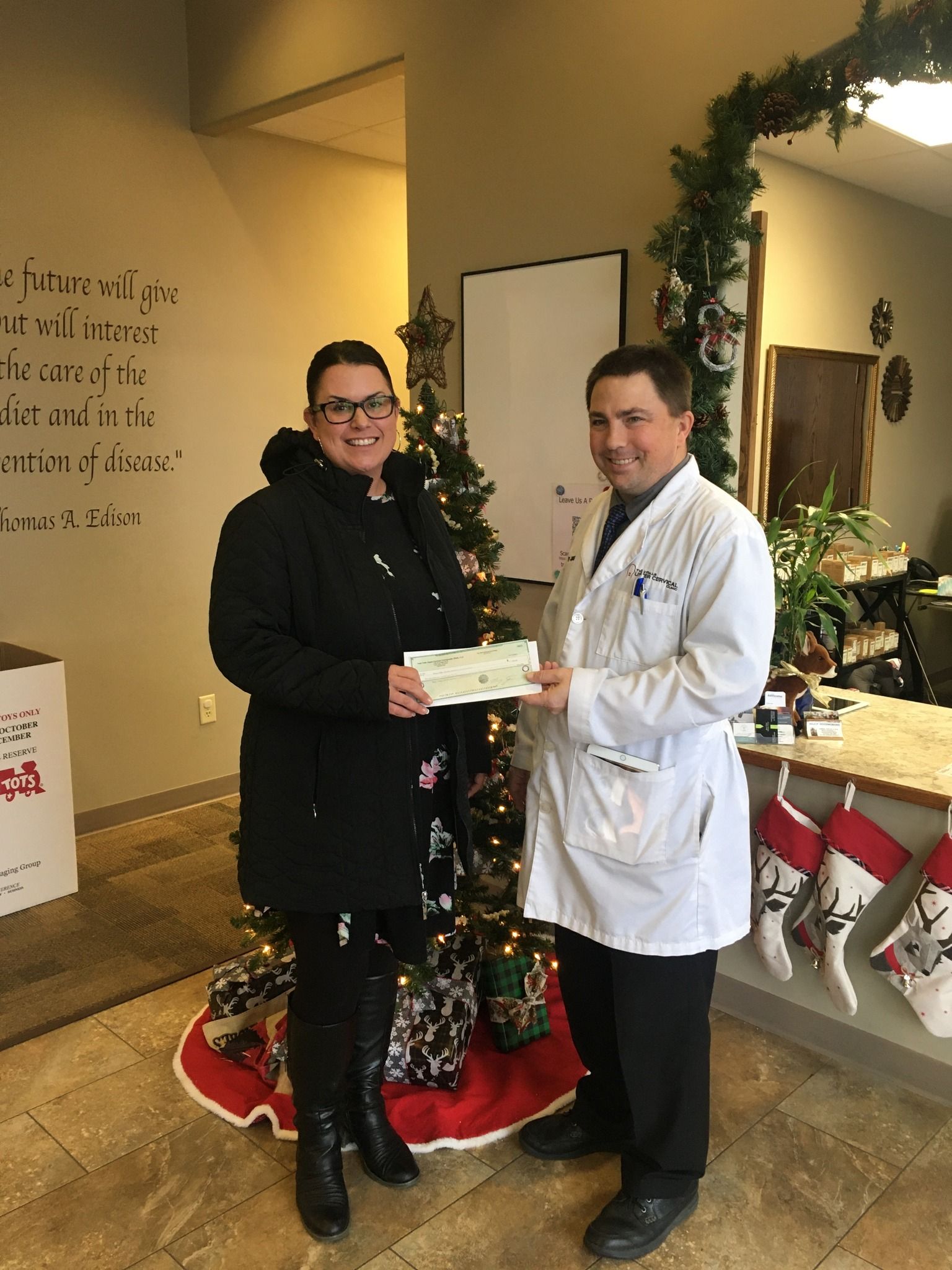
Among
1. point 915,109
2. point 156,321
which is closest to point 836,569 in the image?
point 915,109

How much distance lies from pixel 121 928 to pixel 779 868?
6.61 ft

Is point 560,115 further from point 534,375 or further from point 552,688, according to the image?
point 552,688

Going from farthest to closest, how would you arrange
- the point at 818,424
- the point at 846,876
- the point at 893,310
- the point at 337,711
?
the point at 893,310 → the point at 818,424 → the point at 846,876 → the point at 337,711

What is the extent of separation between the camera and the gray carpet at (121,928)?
2.72 m

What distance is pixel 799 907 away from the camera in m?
2.34

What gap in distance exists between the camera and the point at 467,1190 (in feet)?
6.49

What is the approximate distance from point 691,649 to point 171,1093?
1617 millimetres

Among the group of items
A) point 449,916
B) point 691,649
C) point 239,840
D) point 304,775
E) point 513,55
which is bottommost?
point 449,916

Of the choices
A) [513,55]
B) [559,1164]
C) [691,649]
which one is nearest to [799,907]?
[559,1164]

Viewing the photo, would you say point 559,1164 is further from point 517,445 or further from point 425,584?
point 517,445

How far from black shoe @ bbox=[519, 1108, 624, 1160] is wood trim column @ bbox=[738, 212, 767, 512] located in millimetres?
1560

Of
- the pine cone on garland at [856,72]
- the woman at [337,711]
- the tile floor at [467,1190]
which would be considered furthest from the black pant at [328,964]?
the pine cone on garland at [856,72]

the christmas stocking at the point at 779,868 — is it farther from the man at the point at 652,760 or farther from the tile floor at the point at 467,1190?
the man at the point at 652,760

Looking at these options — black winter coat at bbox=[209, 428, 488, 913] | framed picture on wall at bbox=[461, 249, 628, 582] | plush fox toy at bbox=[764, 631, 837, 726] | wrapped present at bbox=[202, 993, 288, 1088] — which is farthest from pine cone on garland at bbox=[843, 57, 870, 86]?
wrapped present at bbox=[202, 993, 288, 1088]
